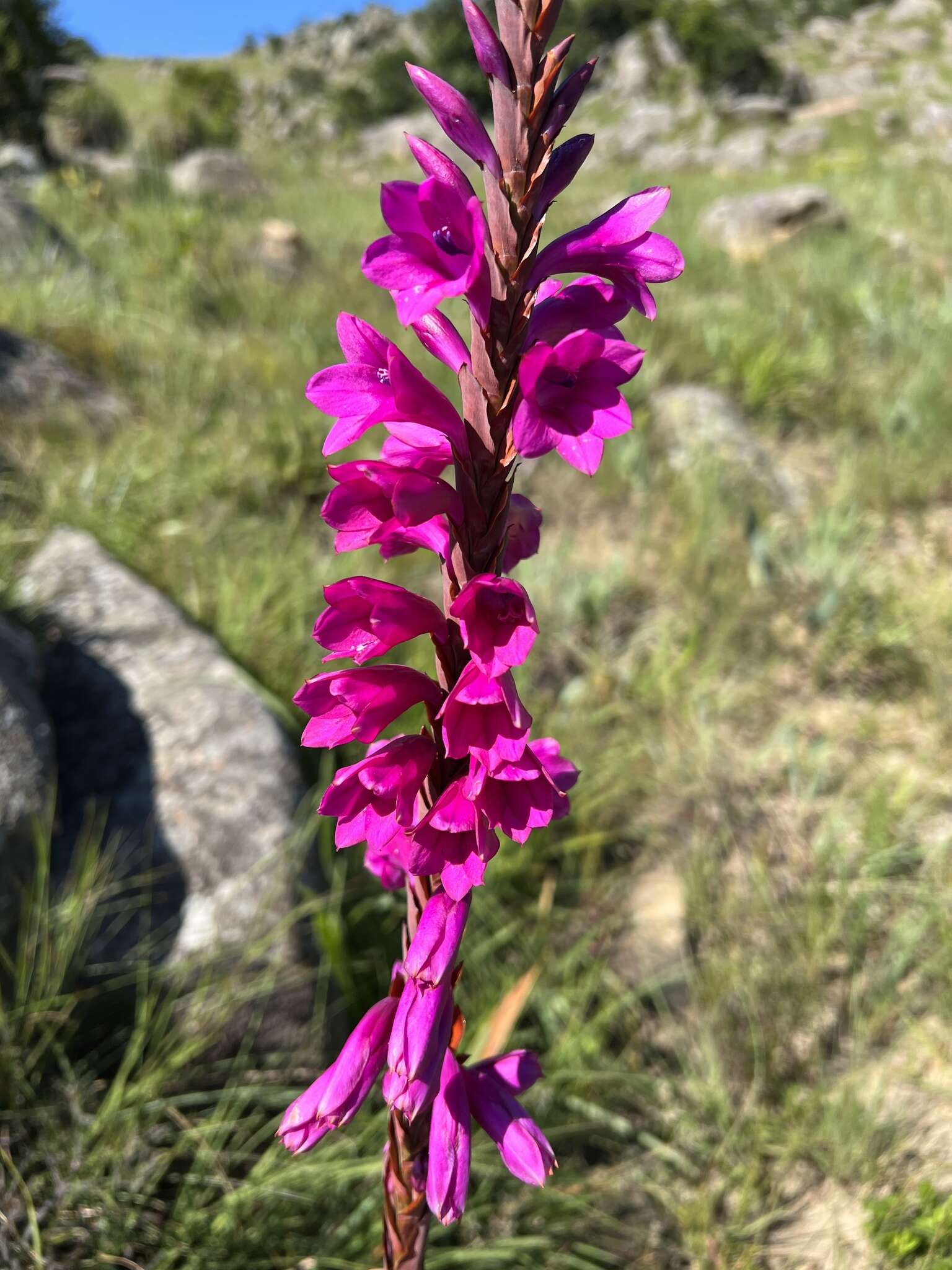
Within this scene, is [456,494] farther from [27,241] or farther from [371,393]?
[27,241]

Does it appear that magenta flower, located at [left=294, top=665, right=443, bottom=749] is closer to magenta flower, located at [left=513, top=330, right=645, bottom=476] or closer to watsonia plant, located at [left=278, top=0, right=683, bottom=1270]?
watsonia plant, located at [left=278, top=0, right=683, bottom=1270]

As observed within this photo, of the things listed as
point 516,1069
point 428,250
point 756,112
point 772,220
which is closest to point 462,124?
point 428,250

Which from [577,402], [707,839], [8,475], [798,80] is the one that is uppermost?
[798,80]

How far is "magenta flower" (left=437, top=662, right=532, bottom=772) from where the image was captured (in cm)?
80

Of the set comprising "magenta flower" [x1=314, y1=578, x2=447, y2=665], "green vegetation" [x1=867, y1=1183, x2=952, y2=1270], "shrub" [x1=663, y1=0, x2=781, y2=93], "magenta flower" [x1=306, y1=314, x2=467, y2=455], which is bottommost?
"green vegetation" [x1=867, y1=1183, x2=952, y2=1270]

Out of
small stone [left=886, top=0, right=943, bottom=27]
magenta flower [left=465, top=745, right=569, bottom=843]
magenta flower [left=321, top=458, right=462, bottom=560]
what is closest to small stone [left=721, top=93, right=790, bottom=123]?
small stone [left=886, top=0, right=943, bottom=27]

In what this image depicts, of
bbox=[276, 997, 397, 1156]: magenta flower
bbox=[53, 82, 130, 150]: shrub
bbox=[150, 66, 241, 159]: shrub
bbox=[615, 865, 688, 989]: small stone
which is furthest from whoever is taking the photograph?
bbox=[53, 82, 130, 150]: shrub

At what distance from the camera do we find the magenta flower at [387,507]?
81 centimetres

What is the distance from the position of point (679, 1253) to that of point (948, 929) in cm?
112

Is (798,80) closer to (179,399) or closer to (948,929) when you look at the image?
(179,399)

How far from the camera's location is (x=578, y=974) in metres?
2.36

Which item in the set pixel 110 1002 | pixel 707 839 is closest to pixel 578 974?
pixel 707 839

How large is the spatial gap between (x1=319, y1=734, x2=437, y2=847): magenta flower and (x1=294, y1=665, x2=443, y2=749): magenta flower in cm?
4

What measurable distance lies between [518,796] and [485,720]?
10 cm
